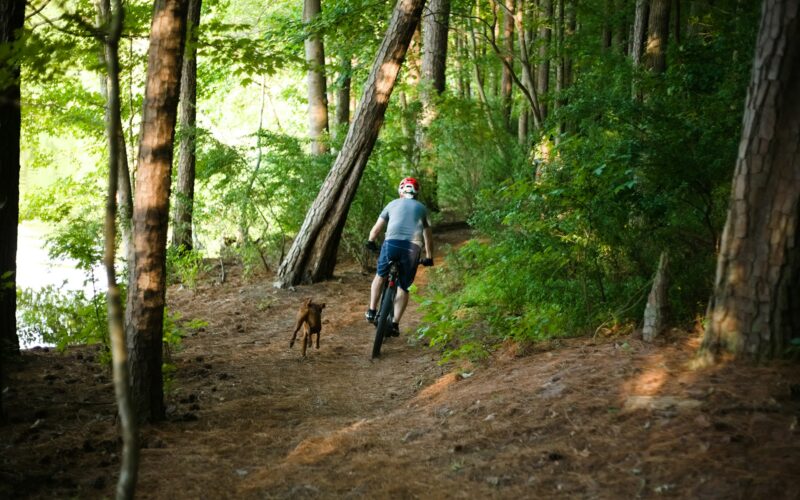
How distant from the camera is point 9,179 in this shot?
7.36 m

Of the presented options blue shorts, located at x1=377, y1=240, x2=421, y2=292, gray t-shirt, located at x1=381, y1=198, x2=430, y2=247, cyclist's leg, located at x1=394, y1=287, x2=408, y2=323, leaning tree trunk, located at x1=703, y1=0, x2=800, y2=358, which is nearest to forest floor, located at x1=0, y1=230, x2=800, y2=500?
leaning tree trunk, located at x1=703, y1=0, x2=800, y2=358

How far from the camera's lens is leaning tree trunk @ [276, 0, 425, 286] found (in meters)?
11.9

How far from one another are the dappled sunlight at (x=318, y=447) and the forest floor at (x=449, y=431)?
1 centimetres

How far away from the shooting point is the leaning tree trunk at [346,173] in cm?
1194

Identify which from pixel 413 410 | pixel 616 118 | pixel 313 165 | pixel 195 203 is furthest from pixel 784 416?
pixel 195 203

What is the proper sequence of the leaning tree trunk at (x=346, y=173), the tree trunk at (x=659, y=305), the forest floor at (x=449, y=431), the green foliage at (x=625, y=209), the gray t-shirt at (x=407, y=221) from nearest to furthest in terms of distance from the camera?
the forest floor at (x=449, y=431) → the tree trunk at (x=659, y=305) → the green foliage at (x=625, y=209) → the gray t-shirt at (x=407, y=221) → the leaning tree trunk at (x=346, y=173)

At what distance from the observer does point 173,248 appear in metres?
13.7

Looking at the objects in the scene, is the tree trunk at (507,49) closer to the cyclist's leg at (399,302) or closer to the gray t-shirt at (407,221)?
the gray t-shirt at (407,221)

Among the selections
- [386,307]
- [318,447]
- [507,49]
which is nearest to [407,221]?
[386,307]

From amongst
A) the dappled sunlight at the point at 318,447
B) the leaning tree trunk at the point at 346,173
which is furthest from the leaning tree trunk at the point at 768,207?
the leaning tree trunk at the point at 346,173

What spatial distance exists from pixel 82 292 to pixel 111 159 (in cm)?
443

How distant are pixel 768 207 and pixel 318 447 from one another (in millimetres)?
3392

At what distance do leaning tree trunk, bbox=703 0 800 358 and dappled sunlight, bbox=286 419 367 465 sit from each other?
108 inches

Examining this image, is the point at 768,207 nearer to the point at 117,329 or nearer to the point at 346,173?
the point at 117,329
